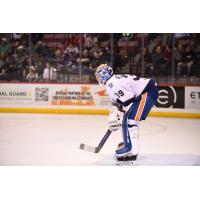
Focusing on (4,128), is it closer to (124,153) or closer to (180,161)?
(124,153)

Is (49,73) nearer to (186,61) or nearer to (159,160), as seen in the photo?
(186,61)

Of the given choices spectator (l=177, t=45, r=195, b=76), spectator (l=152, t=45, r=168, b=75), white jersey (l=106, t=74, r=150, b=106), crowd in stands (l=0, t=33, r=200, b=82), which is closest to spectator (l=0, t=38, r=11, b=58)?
crowd in stands (l=0, t=33, r=200, b=82)

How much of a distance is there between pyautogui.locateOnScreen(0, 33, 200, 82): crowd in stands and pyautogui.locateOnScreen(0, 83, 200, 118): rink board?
196mm

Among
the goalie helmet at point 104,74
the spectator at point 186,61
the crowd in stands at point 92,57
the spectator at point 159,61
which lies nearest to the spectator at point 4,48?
the crowd in stands at point 92,57

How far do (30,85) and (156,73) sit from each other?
4.44 feet

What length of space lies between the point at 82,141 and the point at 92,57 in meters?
1.01

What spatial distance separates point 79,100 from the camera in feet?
18.3

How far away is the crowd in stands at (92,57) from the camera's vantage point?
4520 mm

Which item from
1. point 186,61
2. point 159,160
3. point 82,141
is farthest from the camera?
point 186,61

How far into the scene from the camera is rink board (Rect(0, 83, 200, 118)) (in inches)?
208

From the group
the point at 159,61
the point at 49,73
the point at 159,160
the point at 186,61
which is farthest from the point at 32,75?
the point at 159,160

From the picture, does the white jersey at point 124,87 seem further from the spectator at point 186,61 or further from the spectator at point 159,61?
the spectator at point 159,61

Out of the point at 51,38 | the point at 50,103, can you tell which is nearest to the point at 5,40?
the point at 51,38

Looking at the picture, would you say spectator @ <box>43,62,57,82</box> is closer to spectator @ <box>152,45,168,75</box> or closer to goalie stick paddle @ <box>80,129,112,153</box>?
spectator @ <box>152,45,168,75</box>
